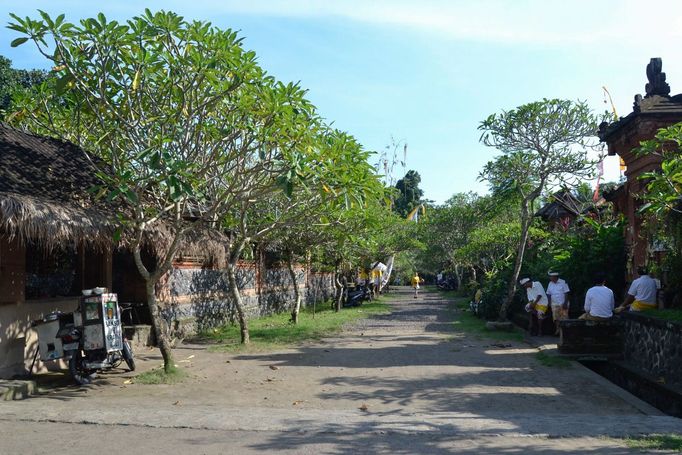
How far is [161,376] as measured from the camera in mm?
9820

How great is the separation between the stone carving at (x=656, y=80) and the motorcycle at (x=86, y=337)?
11.6 metres

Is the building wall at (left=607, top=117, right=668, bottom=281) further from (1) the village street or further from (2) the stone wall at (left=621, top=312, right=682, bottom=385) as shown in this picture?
(1) the village street

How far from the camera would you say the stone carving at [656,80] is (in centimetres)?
1320

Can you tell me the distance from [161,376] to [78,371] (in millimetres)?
1231

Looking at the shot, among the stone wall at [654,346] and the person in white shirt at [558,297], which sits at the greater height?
the person in white shirt at [558,297]

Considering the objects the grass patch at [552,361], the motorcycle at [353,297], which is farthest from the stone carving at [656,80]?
the motorcycle at [353,297]

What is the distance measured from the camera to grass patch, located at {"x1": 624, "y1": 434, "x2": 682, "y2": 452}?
241 inches

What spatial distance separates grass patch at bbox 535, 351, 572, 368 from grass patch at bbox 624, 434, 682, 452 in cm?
479

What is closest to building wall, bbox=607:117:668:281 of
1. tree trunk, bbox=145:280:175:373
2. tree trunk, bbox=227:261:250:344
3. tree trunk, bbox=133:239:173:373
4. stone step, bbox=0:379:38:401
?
tree trunk, bbox=227:261:250:344

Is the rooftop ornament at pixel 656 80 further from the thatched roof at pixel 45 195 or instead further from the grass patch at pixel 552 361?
the thatched roof at pixel 45 195

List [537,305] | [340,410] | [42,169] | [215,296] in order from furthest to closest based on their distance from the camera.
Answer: [215,296] < [537,305] < [42,169] < [340,410]

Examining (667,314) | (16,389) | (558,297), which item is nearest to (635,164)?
(558,297)

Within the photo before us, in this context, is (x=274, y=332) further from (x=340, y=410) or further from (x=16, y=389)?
(x=340, y=410)

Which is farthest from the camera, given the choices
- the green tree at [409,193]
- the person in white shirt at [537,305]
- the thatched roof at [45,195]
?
the green tree at [409,193]
